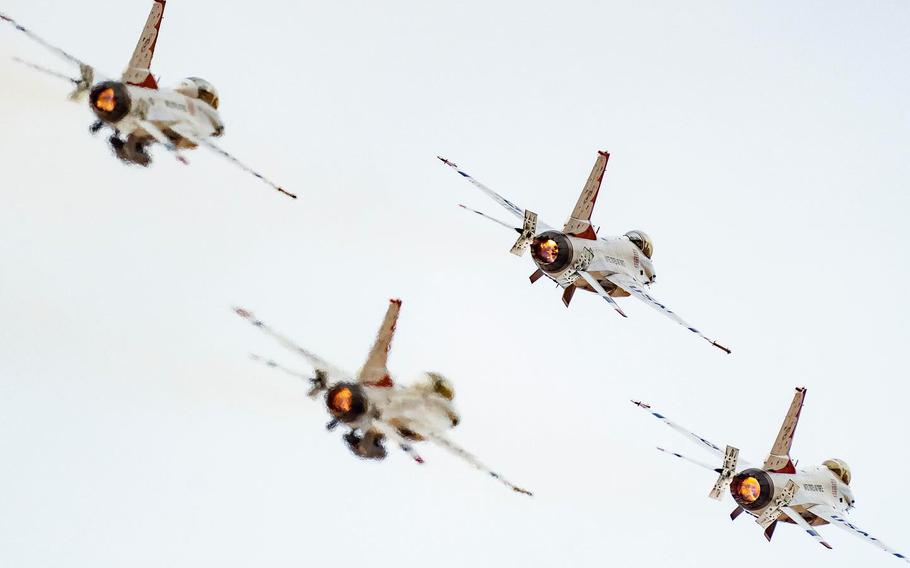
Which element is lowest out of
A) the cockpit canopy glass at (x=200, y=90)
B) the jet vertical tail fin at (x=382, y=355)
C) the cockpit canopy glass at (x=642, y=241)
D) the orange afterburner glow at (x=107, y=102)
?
the jet vertical tail fin at (x=382, y=355)

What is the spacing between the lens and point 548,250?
83625 mm

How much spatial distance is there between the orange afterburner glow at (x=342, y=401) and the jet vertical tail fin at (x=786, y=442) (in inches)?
856

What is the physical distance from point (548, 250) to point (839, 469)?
58.2 feet

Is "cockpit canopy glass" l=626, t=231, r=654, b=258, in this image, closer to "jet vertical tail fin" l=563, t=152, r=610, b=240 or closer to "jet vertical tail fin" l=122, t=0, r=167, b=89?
"jet vertical tail fin" l=563, t=152, r=610, b=240

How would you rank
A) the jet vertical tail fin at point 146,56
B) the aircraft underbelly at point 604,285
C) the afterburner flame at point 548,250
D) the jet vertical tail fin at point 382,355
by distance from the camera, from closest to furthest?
the jet vertical tail fin at point 382,355 < the jet vertical tail fin at point 146,56 < the afterburner flame at point 548,250 < the aircraft underbelly at point 604,285

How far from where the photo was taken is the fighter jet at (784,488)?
82.4 m

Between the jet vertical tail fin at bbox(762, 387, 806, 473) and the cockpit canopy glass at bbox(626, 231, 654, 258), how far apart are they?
1159 centimetres

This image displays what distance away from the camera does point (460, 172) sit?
86.8 m

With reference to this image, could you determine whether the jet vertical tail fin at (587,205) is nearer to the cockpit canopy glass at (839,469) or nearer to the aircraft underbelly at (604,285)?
the aircraft underbelly at (604,285)

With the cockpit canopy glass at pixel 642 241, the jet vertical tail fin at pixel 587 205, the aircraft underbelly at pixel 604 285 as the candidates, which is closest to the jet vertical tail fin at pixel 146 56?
the jet vertical tail fin at pixel 587 205

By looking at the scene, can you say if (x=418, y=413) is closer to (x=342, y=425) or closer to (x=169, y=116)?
(x=342, y=425)

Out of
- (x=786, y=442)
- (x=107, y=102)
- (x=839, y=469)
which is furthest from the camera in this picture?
(x=839, y=469)

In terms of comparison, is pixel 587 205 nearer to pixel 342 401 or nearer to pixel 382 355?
pixel 382 355

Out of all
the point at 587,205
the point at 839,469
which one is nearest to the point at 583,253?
the point at 587,205
